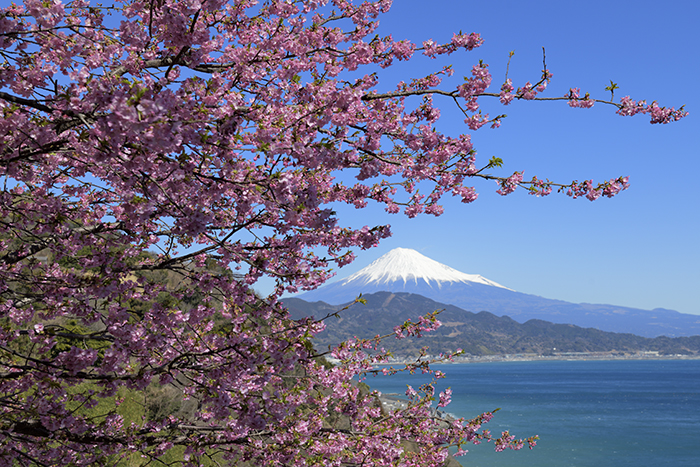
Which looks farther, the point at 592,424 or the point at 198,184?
the point at 592,424

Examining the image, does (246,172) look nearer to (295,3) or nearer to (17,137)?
(17,137)

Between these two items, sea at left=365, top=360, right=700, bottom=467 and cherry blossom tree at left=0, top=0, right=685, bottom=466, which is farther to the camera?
sea at left=365, top=360, right=700, bottom=467

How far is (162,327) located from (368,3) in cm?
442

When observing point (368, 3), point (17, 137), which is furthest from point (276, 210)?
point (368, 3)

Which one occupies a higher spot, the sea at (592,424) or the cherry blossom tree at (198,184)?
the cherry blossom tree at (198,184)

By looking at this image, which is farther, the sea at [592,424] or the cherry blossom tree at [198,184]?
the sea at [592,424]

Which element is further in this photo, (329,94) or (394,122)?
(394,122)

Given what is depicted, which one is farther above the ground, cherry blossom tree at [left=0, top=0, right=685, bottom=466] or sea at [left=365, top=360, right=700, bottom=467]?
cherry blossom tree at [left=0, top=0, right=685, bottom=466]

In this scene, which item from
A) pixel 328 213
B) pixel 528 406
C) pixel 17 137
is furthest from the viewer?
pixel 528 406

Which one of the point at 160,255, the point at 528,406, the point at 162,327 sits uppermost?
the point at 160,255

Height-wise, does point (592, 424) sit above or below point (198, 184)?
below

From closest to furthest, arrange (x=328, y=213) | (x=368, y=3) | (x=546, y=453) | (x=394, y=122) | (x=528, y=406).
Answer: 1. (x=328, y=213)
2. (x=394, y=122)
3. (x=368, y=3)
4. (x=546, y=453)
5. (x=528, y=406)

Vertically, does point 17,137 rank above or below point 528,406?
above

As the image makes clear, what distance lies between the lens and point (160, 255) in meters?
4.94
